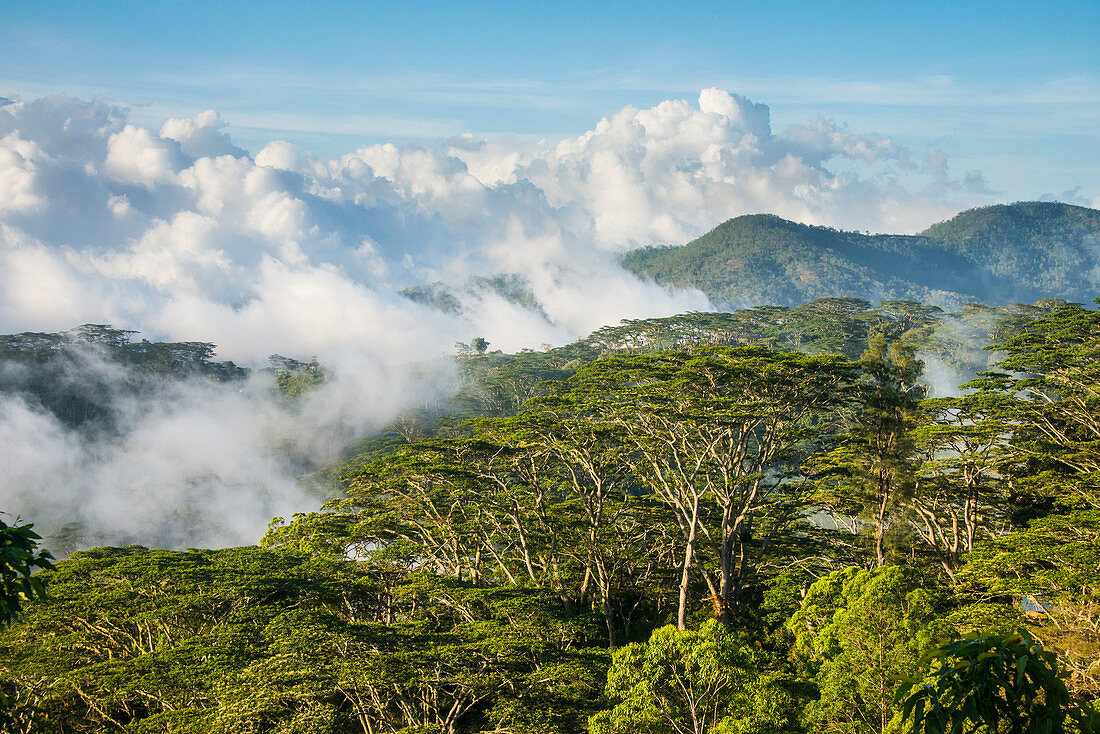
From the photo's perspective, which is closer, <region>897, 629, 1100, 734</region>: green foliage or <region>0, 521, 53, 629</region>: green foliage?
<region>897, 629, 1100, 734</region>: green foliage

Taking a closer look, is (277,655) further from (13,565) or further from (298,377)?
(298,377)

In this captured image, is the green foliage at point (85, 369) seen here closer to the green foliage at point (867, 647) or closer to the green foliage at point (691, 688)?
the green foliage at point (691, 688)

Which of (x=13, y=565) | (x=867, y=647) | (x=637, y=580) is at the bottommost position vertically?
(x=637, y=580)

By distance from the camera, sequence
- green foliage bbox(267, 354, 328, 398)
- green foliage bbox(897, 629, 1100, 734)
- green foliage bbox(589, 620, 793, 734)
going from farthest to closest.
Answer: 1. green foliage bbox(267, 354, 328, 398)
2. green foliage bbox(589, 620, 793, 734)
3. green foliage bbox(897, 629, 1100, 734)

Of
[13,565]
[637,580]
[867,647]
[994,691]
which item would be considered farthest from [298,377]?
[994,691]

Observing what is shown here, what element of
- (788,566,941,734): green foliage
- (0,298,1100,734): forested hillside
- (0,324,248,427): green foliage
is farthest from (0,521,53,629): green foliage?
(0,324,248,427): green foliage

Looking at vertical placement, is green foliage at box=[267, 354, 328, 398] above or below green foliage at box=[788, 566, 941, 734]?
below

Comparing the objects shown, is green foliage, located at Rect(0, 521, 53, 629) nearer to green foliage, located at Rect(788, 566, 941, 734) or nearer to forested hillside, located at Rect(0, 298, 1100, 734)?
forested hillside, located at Rect(0, 298, 1100, 734)
